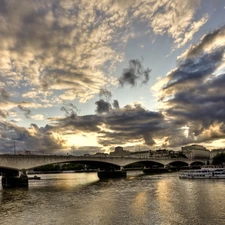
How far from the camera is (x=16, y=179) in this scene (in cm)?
6034

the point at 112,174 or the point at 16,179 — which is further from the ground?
the point at 16,179

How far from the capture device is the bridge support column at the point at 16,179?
59.9 m

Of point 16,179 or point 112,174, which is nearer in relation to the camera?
point 16,179

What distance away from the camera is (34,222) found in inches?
961

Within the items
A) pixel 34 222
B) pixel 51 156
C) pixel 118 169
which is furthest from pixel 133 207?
pixel 118 169

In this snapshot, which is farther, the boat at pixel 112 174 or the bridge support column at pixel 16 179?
the boat at pixel 112 174

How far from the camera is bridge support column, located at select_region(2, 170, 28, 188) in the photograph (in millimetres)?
59906

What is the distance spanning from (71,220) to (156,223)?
24.7 feet

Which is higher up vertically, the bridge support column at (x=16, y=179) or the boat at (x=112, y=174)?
the bridge support column at (x=16, y=179)

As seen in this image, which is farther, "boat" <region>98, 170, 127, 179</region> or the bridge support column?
"boat" <region>98, 170, 127, 179</region>

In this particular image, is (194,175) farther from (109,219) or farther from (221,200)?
(109,219)

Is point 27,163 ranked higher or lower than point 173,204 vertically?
higher

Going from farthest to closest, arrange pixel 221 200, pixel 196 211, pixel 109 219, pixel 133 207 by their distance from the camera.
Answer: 1. pixel 221 200
2. pixel 133 207
3. pixel 196 211
4. pixel 109 219

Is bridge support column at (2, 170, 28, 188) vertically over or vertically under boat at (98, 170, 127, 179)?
over
